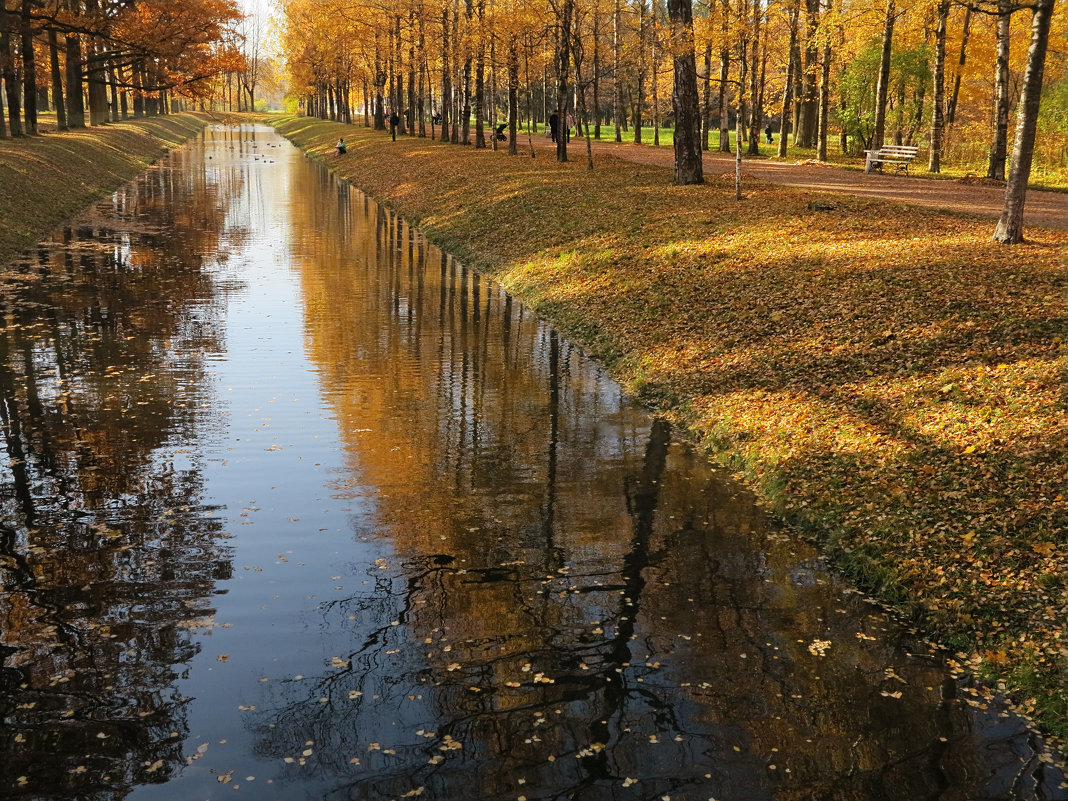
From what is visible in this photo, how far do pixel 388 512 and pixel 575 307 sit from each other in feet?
28.6

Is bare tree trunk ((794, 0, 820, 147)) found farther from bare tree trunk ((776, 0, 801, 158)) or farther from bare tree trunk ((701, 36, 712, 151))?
bare tree trunk ((701, 36, 712, 151))

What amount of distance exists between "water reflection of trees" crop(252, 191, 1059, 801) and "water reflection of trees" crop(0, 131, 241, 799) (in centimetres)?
95

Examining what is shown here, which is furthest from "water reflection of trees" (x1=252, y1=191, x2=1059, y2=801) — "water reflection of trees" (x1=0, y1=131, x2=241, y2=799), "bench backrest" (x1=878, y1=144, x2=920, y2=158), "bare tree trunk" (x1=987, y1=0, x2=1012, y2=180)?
"bench backrest" (x1=878, y1=144, x2=920, y2=158)

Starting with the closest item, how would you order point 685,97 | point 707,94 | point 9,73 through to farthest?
point 685,97
point 9,73
point 707,94

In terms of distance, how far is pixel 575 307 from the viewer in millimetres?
16875

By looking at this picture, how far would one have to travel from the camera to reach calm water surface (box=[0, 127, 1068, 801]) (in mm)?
5449

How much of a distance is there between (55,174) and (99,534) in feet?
86.8

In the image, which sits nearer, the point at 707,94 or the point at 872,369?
the point at 872,369

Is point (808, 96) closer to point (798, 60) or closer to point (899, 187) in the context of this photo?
point (798, 60)

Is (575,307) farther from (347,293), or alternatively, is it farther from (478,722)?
(478,722)

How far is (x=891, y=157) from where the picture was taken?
2970cm

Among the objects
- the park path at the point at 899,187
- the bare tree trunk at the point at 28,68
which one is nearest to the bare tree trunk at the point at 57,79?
the bare tree trunk at the point at 28,68

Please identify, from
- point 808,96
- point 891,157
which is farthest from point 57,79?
point 891,157

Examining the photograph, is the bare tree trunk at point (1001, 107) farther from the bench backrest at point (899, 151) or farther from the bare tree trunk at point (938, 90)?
the bench backrest at point (899, 151)
